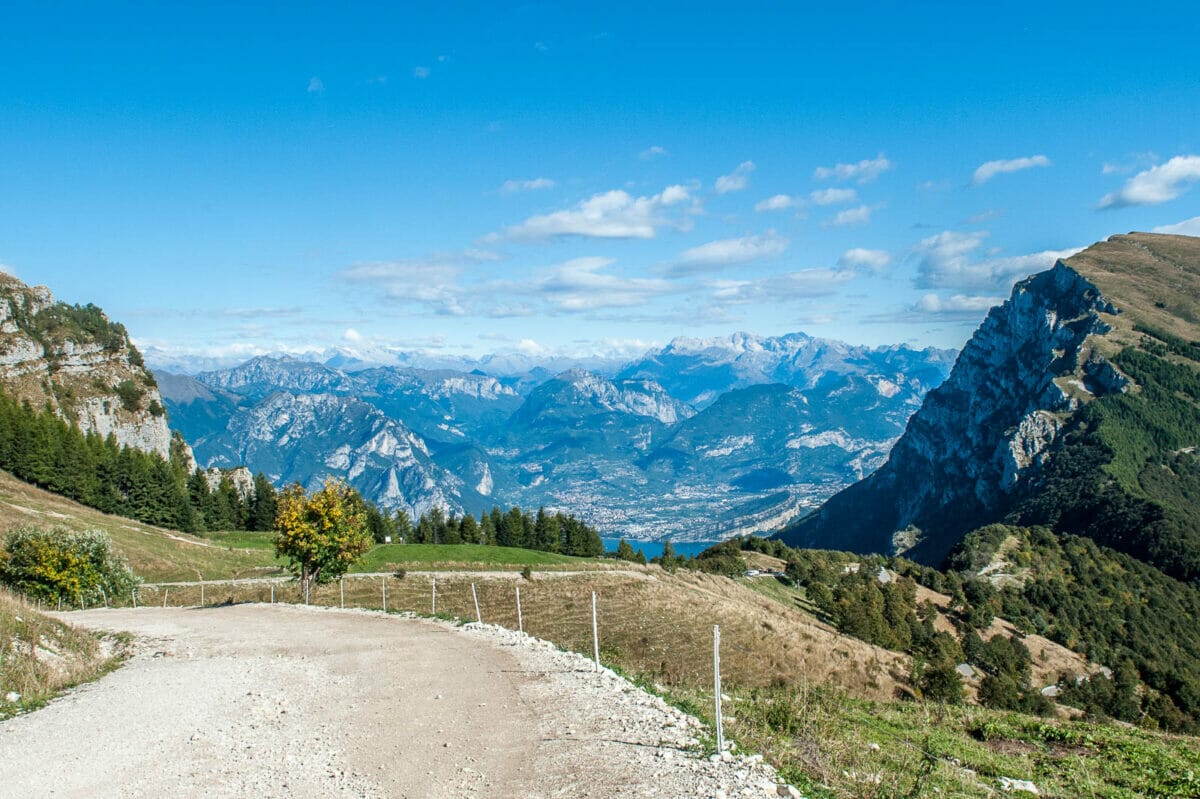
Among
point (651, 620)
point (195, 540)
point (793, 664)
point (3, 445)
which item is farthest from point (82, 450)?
point (793, 664)

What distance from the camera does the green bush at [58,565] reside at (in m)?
39.4

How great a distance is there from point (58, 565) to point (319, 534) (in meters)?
15.0

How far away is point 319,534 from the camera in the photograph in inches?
1667

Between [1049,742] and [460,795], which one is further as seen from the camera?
[1049,742]

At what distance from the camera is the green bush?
39.4m

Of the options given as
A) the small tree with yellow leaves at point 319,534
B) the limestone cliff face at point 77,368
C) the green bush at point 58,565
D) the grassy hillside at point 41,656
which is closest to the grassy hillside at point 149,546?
the green bush at point 58,565

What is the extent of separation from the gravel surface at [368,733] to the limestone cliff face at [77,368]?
160650 millimetres

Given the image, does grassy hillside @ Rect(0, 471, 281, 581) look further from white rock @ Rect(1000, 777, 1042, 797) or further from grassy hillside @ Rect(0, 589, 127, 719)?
white rock @ Rect(1000, 777, 1042, 797)

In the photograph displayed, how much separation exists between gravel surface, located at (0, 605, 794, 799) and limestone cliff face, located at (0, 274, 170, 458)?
161 meters

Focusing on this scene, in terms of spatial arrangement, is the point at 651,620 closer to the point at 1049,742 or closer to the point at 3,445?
the point at 1049,742

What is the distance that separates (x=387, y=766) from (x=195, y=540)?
81130 mm

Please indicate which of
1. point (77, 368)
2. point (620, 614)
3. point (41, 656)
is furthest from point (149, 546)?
point (77, 368)

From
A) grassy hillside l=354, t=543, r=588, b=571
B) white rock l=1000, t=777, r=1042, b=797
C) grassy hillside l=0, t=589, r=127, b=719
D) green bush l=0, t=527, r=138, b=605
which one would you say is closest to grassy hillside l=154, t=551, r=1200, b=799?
white rock l=1000, t=777, r=1042, b=797

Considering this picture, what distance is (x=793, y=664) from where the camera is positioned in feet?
138
